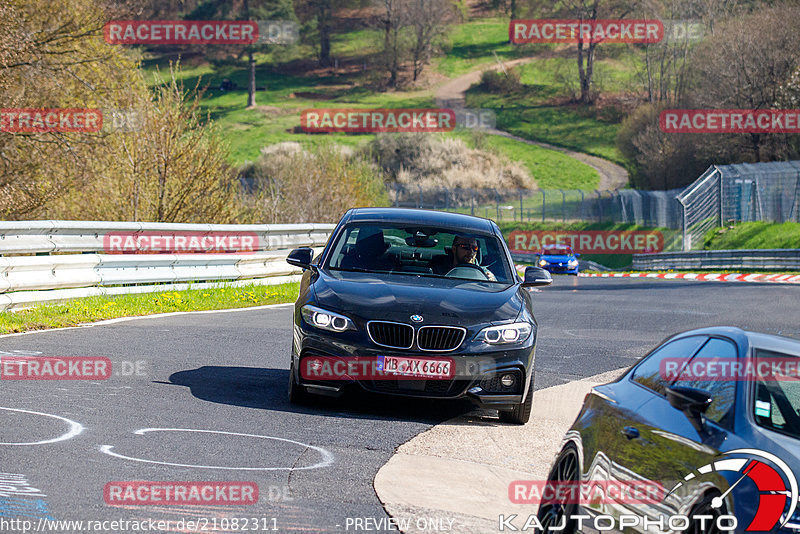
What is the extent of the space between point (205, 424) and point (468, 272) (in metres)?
3.03

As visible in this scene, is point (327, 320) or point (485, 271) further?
point (485, 271)

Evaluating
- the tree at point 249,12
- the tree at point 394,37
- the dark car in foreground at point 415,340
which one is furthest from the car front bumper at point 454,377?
the tree at point 394,37

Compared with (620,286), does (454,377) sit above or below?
above

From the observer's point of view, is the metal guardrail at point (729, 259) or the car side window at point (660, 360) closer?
the car side window at point (660, 360)

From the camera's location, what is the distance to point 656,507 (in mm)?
4262

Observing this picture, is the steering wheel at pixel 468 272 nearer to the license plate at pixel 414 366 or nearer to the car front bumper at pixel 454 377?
the car front bumper at pixel 454 377

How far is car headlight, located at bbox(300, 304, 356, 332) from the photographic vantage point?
8.50 m

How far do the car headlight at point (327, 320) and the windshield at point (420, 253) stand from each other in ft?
3.50

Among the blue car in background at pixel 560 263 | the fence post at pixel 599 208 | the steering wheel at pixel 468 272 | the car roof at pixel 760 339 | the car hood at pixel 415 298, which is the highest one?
the car roof at pixel 760 339

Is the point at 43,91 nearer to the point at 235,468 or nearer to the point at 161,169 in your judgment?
the point at 161,169

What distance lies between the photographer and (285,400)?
9156 millimetres

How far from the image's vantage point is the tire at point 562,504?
16.0 feet

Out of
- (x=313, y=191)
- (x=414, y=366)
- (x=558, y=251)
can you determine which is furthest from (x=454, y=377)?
(x=558, y=251)

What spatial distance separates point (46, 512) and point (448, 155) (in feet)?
288
